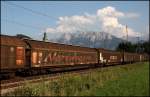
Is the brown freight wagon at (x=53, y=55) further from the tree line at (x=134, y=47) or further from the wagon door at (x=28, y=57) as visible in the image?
the tree line at (x=134, y=47)

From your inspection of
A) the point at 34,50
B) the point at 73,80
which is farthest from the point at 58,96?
the point at 34,50

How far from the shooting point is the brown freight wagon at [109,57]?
58312 millimetres

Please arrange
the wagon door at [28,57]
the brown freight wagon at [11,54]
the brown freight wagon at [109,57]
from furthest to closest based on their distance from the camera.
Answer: the brown freight wagon at [109,57] → the wagon door at [28,57] → the brown freight wagon at [11,54]

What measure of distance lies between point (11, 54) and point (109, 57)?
40.1 metres

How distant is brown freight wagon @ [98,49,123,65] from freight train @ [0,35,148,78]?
7.47 meters

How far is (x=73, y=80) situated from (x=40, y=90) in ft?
19.8

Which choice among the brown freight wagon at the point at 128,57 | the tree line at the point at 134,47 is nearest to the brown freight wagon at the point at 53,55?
the brown freight wagon at the point at 128,57

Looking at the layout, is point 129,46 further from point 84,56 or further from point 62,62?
point 62,62

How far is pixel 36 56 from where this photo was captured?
30.6m

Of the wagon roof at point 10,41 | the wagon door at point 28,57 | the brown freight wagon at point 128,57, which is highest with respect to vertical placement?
the wagon roof at point 10,41

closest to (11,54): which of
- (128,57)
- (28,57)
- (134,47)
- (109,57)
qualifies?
(28,57)

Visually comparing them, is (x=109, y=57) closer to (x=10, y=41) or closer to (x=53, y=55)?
(x=53, y=55)

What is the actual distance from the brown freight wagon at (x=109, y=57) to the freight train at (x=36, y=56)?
294 inches

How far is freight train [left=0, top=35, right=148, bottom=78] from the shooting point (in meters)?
25.3
